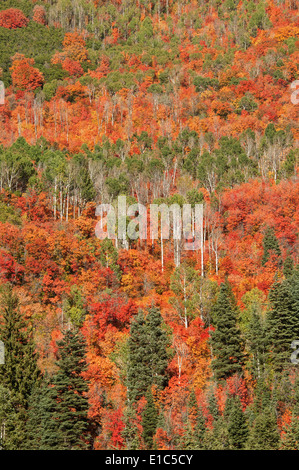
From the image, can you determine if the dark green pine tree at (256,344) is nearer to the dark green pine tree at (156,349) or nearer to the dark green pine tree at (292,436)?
the dark green pine tree at (156,349)

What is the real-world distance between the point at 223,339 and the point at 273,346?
4339 mm

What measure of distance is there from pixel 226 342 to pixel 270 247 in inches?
665

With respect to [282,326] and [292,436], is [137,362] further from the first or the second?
[292,436]

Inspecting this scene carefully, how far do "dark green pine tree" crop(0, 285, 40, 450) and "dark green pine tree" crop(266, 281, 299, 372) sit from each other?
20078 millimetres

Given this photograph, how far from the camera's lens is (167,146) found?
9931cm

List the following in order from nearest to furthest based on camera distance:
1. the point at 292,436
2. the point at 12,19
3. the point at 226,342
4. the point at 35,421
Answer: the point at 292,436 → the point at 35,421 → the point at 226,342 → the point at 12,19

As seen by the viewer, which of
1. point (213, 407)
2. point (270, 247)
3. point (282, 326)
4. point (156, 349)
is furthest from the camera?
point (270, 247)

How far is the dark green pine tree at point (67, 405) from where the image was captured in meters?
46.1

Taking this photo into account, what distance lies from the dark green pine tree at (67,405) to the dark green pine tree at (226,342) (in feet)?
39.7

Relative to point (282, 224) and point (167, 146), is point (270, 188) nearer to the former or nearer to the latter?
point (282, 224)

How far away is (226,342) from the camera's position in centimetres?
5725

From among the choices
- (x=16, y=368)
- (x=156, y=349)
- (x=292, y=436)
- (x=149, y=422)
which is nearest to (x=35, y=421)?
(x=16, y=368)

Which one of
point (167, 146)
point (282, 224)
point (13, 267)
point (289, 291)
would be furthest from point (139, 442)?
point (167, 146)

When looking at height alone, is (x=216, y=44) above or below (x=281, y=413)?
above
